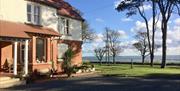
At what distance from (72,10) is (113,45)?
45.1 meters

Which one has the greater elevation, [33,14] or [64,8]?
[64,8]

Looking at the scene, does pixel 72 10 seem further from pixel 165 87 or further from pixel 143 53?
pixel 143 53

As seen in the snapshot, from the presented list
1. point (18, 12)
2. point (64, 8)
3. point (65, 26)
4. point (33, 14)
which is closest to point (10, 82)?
point (18, 12)

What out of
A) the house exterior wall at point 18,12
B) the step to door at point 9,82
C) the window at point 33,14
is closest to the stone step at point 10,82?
the step to door at point 9,82

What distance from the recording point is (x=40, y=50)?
3550 centimetres

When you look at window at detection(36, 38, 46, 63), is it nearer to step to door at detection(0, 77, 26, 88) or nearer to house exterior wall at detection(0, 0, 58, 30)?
house exterior wall at detection(0, 0, 58, 30)

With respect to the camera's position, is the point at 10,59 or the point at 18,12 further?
the point at 18,12

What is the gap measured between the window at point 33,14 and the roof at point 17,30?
773 millimetres

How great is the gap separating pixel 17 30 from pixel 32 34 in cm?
222

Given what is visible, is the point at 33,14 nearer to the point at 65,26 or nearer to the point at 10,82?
the point at 65,26

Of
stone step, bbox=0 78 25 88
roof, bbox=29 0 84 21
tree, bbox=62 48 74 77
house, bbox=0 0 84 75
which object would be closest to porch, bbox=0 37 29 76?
house, bbox=0 0 84 75

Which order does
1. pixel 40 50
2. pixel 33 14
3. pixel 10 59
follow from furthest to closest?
1. pixel 40 50
2. pixel 33 14
3. pixel 10 59

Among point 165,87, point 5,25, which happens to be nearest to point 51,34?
point 5,25

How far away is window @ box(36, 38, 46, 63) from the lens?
115 ft
